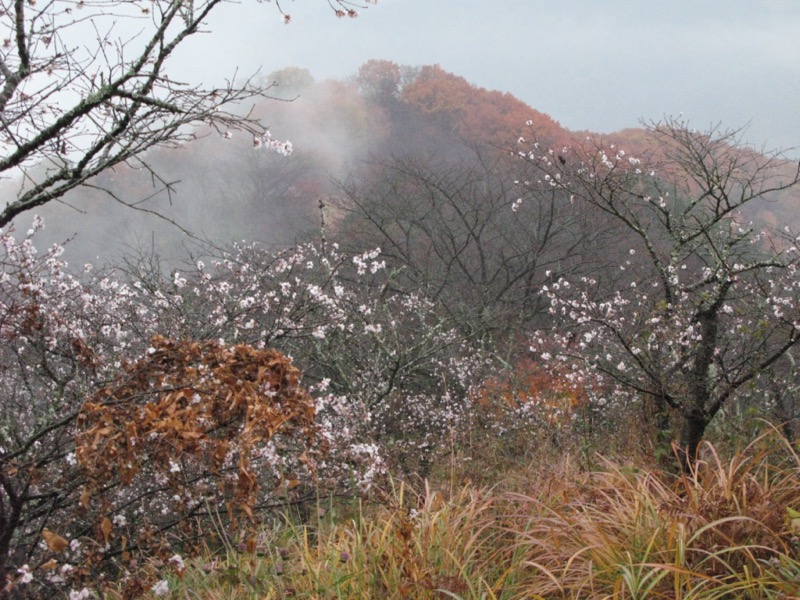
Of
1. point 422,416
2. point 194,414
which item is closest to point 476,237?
point 422,416

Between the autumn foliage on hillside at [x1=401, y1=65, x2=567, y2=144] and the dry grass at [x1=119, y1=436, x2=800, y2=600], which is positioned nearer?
the dry grass at [x1=119, y1=436, x2=800, y2=600]

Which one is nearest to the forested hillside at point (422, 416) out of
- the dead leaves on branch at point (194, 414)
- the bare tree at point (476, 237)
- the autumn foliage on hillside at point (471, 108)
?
the dead leaves on branch at point (194, 414)

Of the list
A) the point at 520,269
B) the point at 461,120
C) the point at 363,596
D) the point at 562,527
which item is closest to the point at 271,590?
the point at 363,596

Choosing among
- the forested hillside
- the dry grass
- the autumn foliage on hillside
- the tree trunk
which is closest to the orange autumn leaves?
the forested hillside

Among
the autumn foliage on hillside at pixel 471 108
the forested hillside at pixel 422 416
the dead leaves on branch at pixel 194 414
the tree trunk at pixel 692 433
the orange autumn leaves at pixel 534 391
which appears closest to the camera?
the dead leaves on branch at pixel 194 414

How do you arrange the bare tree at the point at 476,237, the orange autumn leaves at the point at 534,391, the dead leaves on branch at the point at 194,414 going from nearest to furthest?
the dead leaves on branch at the point at 194,414 → the orange autumn leaves at the point at 534,391 → the bare tree at the point at 476,237

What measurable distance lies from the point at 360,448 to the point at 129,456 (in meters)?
1.63

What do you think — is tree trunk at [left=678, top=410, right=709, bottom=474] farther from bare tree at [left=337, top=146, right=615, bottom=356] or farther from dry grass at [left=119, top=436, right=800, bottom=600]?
bare tree at [left=337, top=146, right=615, bottom=356]

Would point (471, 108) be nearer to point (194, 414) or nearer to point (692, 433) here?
point (692, 433)

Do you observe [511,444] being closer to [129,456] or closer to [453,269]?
[129,456]

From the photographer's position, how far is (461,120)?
3703cm

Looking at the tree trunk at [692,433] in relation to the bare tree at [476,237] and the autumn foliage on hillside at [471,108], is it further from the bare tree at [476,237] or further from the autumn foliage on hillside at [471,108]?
the autumn foliage on hillside at [471,108]

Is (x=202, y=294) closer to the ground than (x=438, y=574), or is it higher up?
higher up

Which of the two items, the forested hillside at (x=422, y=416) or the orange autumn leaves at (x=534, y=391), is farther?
the orange autumn leaves at (x=534, y=391)
